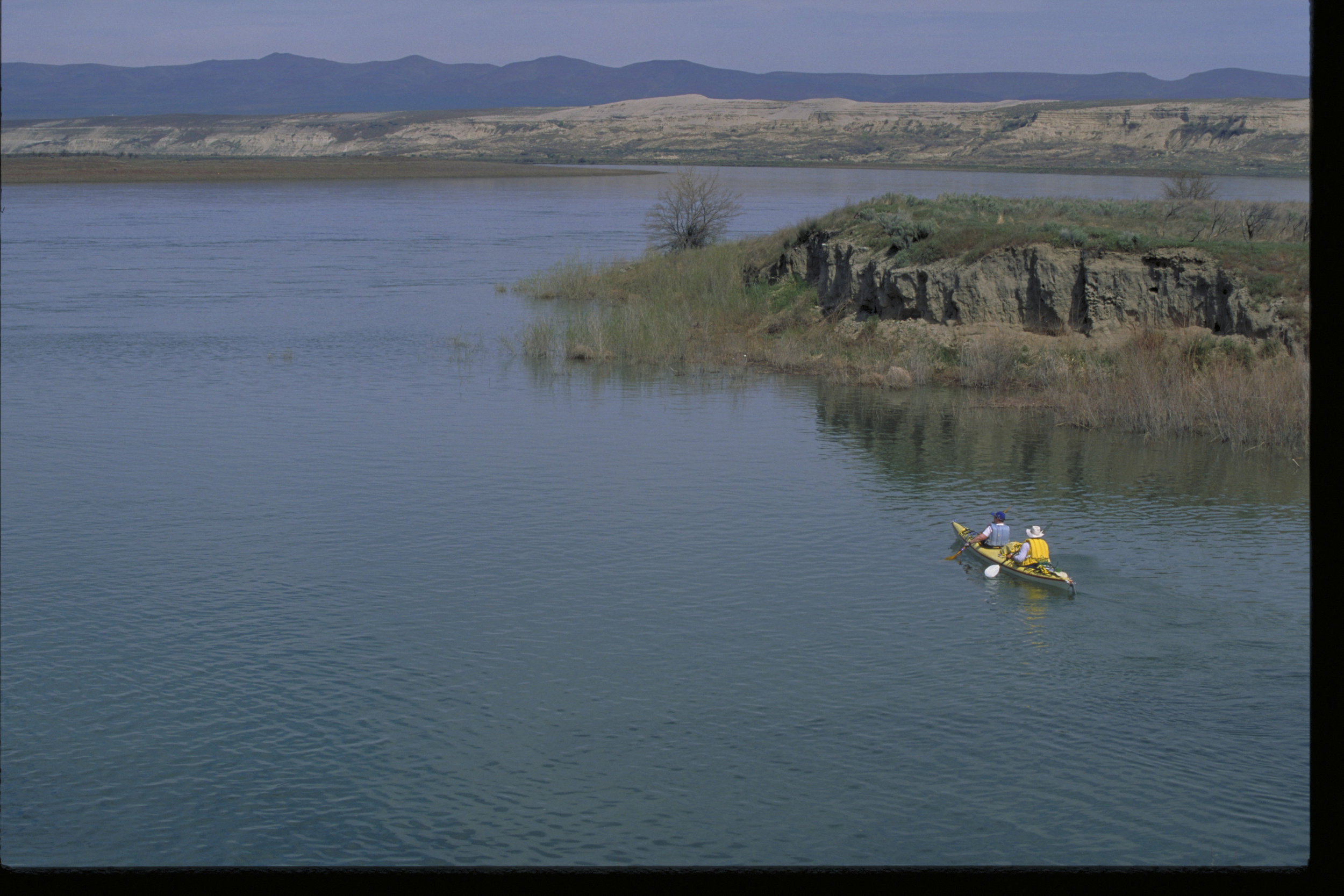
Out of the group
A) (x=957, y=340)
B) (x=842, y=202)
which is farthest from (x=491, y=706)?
(x=842, y=202)

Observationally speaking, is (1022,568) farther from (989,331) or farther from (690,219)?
(690,219)

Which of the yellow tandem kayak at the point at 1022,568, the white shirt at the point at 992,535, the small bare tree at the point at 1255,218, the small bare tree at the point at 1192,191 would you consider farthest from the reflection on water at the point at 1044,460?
the small bare tree at the point at 1192,191

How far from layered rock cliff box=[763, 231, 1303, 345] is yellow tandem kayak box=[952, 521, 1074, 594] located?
14.3 m

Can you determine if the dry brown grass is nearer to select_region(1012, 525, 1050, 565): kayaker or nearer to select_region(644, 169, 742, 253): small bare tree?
select_region(644, 169, 742, 253): small bare tree

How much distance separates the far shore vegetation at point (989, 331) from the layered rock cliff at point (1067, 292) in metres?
0.30

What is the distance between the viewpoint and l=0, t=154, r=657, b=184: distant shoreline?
12694 centimetres

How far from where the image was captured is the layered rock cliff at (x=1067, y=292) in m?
31.1

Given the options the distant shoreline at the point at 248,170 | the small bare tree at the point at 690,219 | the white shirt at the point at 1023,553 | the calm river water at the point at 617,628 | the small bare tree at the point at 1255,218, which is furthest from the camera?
the distant shoreline at the point at 248,170

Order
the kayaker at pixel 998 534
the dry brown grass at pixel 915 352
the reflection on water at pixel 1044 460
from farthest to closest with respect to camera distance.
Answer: the dry brown grass at pixel 915 352 → the reflection on water at pixel 1044 460 → the kayaker at pixel 998 534

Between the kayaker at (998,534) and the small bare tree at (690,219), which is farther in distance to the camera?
the small bare tree at (690,219)

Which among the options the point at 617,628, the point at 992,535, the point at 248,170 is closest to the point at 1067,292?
the point at 992,535

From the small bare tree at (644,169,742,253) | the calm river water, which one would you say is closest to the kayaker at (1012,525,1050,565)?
the calm river water

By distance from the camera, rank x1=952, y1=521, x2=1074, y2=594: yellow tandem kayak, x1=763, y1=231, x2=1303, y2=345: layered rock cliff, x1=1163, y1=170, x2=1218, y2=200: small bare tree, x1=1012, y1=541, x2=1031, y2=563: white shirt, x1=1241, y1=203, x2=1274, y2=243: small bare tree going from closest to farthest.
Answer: x1=952, y1=521, x2=1074, y2=594: yellow tandem kayak, x1=1012, y1=541, x2=1031, y2=563: white shirt, x1=763, y1=231, x2=1303, y2=345: layered rock cliff, x1=1241, y1=203, x2=1274, y2=243: small bare tree, x1=1163, y1=170, x2=1218, y2=200: small bare tree

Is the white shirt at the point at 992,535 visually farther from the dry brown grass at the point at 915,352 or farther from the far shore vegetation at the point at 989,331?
the far shore vegetation at the point at 989,331
